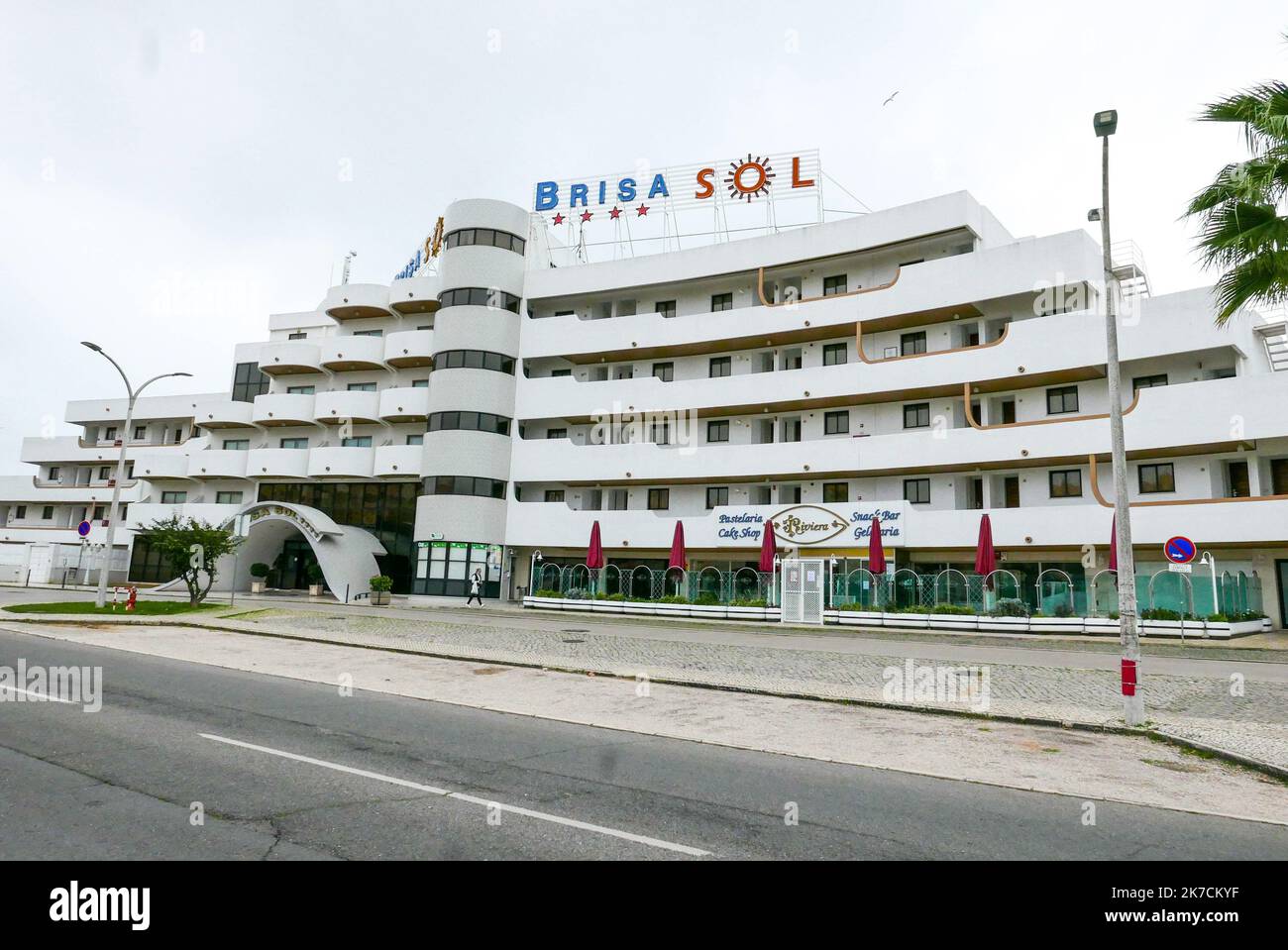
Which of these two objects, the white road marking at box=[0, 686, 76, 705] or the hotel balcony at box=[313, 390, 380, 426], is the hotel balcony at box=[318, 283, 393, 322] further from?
the white road marking at box=[0, 686, 76, 705]

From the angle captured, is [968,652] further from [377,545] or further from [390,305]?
[390,305]

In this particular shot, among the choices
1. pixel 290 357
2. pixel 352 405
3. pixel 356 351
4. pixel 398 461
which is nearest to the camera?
pixel 398 461

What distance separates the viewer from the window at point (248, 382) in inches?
2066

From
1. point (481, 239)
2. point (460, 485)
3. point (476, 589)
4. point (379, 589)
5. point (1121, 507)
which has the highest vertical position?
point (481, 239)

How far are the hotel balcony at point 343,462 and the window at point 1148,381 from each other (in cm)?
3776

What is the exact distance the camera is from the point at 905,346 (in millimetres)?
37562

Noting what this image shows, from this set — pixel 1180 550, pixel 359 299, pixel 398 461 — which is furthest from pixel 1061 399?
pixel 359 299

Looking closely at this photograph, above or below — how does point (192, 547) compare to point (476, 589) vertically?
above

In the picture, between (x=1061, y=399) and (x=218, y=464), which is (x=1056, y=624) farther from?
(x=218, y=464)

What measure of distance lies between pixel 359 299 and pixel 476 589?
20.8 meters

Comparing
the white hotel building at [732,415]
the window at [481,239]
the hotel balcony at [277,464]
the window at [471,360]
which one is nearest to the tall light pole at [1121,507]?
the white hotel building at [732,415]

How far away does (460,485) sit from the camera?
137 ft

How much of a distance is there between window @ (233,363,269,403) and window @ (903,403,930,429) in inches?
1569

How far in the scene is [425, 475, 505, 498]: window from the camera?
4178 centimetres
